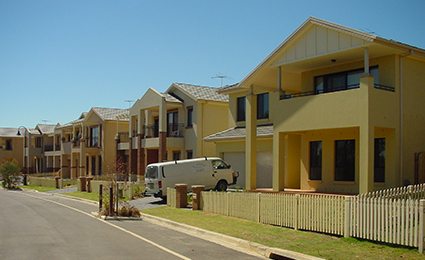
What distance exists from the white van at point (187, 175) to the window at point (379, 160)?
866cm

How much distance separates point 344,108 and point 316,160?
5184mm

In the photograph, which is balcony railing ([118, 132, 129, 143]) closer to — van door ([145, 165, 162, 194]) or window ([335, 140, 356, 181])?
van door ([145, 165, 162, 194])

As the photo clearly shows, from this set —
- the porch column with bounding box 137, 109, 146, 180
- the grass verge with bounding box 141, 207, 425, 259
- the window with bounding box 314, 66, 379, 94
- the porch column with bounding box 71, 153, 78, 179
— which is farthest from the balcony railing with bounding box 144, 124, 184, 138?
the porch column with bounding box 71, 153, 78, 179

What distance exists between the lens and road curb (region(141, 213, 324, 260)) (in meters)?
10.7

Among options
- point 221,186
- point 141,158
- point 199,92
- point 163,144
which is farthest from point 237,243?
point 141,158

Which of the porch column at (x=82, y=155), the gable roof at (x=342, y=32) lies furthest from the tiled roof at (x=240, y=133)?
the porch column at (x=82, y=155)

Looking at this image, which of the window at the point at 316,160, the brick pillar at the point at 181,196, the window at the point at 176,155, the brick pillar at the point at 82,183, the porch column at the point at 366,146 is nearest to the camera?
the porch column at the point at 366,146

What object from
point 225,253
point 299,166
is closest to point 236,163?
point 299,166

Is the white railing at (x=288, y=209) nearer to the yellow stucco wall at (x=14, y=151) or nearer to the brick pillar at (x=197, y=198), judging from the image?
the brick pillar at (x=197, y=198)

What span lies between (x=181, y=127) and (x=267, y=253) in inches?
953

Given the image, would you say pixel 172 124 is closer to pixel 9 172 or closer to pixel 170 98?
pixel 170 98

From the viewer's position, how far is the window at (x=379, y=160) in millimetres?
18391

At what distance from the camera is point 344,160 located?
66.2ft

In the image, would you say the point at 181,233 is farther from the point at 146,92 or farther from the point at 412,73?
the point at 146,92
